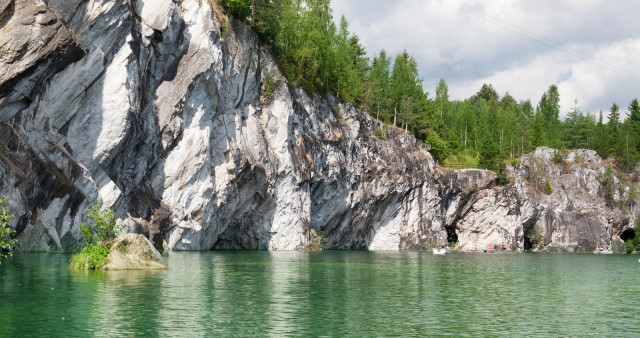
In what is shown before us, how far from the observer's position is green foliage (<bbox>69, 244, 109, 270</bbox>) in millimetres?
38031

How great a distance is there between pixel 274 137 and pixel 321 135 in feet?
39.4

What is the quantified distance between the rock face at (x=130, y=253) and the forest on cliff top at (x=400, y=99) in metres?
43.2

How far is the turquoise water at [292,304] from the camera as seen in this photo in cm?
2116

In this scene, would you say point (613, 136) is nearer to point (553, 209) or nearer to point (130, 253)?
point (553, 209)

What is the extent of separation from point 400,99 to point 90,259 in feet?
292

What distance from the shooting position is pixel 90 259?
38.1 metres

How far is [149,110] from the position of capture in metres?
62.1

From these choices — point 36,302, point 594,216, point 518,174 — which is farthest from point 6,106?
point 594,216

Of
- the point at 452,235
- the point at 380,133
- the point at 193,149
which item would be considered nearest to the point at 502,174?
the point at 452,235

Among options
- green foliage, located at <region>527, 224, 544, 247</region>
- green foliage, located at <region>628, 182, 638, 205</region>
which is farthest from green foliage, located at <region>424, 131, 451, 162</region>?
green foliage, located at <region>628, 182, 638, 205</region>

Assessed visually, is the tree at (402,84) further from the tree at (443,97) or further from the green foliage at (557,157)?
the green foliage at (557,157)

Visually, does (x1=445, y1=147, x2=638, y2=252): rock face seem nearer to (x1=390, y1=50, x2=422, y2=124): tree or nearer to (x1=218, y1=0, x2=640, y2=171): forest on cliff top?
(x1=218, y1=0, x2=640, y2=171): forest on cliff top

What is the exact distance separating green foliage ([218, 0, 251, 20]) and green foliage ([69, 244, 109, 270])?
4439cm

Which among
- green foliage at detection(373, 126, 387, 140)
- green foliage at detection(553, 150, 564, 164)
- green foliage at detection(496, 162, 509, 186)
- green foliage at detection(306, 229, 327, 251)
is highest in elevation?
green foliage at detection(373, 126, 387, 140)
